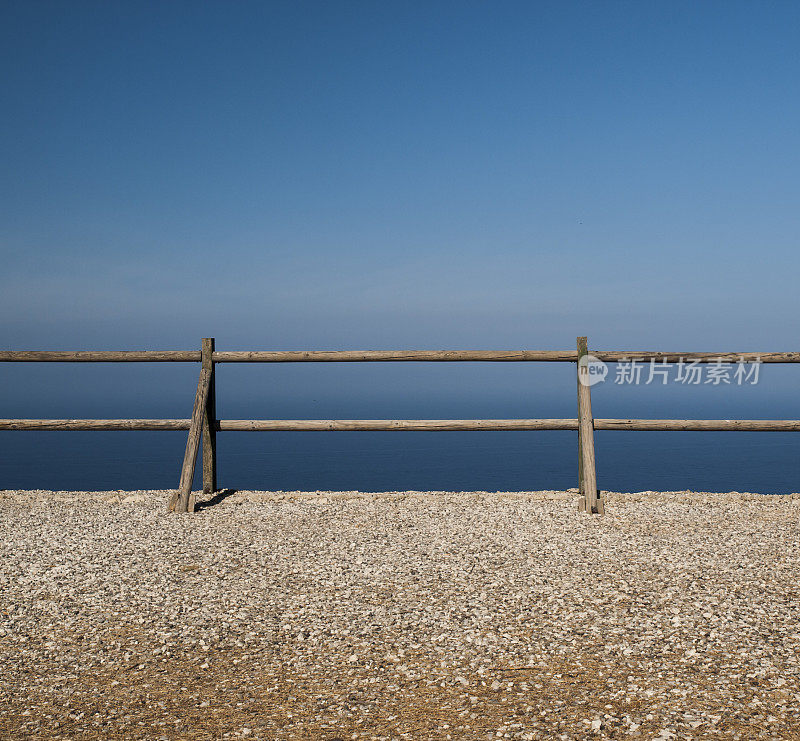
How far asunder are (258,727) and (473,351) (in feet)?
17.3

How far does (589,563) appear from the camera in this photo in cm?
499

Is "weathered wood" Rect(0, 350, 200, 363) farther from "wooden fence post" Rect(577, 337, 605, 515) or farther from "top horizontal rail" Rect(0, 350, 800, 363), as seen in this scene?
"wooden fence post" Rect(577, 337, 605, 515)

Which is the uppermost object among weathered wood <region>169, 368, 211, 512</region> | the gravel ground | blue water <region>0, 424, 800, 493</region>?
weathered wood <region>169, 368, 211, 512</region>

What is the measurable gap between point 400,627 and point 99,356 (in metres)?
5.68

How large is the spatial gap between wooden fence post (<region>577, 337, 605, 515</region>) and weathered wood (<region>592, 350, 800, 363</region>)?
9.1 inches

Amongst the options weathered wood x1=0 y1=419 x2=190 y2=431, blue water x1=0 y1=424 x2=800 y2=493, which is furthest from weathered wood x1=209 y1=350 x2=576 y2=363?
blue water x1=0 y1=424 x2=800 y2=493

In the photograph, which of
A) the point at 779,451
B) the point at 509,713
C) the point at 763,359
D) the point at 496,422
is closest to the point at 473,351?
the point at 496,422

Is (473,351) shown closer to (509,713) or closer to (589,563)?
(589,563)

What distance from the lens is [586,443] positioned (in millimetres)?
7098

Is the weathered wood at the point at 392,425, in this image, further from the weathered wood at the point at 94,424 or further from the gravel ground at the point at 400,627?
the gravel ground at the point at 400,627

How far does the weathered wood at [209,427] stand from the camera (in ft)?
24.8

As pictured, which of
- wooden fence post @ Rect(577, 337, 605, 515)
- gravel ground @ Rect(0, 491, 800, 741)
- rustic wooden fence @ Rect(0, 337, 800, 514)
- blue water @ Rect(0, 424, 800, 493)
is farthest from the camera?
blue water @ Rect(0, 424, 800, 493)

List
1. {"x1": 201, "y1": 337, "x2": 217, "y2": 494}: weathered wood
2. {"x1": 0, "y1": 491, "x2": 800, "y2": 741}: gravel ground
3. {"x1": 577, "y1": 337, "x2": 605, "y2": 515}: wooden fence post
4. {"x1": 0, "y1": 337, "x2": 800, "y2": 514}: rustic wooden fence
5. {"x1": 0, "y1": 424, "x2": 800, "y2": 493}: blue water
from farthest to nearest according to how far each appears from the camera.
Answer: {"x1": 0, "y1": 424, "x2": 800, "y2": 493}: blue water
{"x1": 201, "y1": 337, "x2": 217, "y2": 494}: weathered wood
{"x1": 0, "y1": 337, "x2": 800, "y2": 514}: rustic wooden fence
{"x1": 577, "y1": 337, "x2": 605, "y2": 515}: wooden fence post
{"x1": 0, "y1": 491, "x2": 800, "y2": 741}: gravel ground

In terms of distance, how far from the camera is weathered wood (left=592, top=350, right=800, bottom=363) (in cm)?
733
